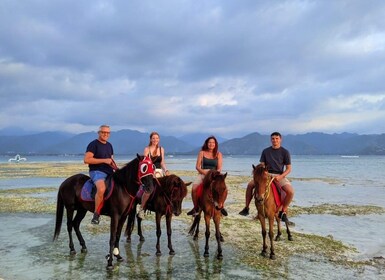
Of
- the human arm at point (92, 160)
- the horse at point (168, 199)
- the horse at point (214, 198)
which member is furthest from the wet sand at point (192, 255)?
the human arm at point (92, 160)

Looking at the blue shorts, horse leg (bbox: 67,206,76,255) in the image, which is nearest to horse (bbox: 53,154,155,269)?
the blue shorts

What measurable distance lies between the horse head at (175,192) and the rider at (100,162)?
164 cm

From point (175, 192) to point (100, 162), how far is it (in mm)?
2156

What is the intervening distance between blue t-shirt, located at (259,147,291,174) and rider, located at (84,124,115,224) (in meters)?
4.83

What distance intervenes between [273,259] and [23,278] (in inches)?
247

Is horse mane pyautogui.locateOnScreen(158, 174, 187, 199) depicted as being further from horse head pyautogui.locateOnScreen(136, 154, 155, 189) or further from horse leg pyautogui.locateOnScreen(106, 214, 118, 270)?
horse leg pyautogui.locateOnScreen(106, 214, 118, 270)

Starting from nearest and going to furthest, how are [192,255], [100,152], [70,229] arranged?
[100,152]
[192,255]
[70,229]

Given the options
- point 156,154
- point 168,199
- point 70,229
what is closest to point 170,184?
point 168,199

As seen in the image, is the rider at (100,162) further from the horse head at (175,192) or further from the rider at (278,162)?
the rider at (278,162)

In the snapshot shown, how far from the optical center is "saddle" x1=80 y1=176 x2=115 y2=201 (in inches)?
343

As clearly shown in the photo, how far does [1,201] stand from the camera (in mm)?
20812

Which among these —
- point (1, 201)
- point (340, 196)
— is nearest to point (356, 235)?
point (340, 196)

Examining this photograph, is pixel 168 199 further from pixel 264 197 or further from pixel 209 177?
pixel 264 197

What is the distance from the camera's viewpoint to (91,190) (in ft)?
29.7
